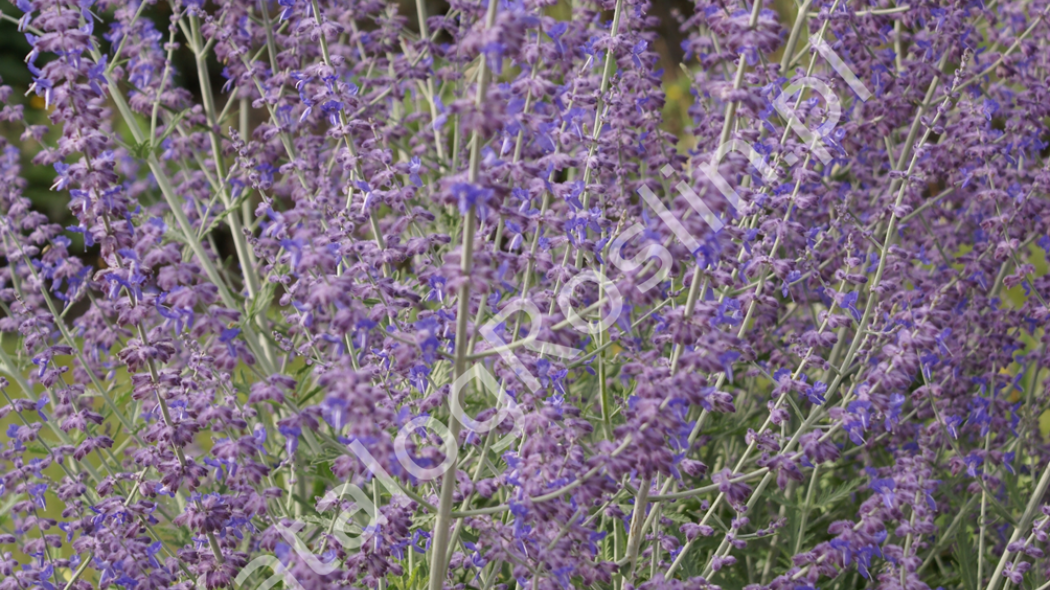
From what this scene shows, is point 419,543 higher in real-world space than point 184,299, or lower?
lower

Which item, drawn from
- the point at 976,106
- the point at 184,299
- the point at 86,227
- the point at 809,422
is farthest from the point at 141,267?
the point at 976,106

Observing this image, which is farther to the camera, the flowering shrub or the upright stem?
the flowering shrub

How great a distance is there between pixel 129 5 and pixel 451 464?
8.72 feet

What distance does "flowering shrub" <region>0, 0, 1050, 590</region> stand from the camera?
211cm

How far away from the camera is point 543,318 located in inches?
85.4

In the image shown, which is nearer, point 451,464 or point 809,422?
point 451,464

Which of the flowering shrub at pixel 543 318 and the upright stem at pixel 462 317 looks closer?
the upright stem at pixel 462 317

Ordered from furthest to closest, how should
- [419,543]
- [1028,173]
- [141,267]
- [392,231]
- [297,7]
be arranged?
[1028,173]
[297,7]
[419,543]
[392,231]
[141,267]

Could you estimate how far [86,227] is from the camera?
2654 millimetres

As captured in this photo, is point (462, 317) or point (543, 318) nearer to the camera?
point (462, 317)

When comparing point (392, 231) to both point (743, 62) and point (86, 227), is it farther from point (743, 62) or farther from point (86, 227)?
point (743, 62)

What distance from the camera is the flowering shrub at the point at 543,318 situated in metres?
2.11

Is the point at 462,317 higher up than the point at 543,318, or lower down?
higher up

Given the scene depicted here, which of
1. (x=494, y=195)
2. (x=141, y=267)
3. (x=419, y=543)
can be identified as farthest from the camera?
(x=419, y=543)
